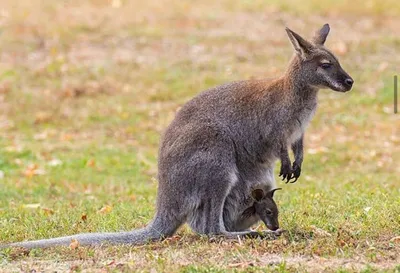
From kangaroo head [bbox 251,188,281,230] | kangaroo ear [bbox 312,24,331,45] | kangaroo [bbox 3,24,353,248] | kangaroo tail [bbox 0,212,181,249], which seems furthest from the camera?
kangaroo ear [bbox 312,24,331,45]

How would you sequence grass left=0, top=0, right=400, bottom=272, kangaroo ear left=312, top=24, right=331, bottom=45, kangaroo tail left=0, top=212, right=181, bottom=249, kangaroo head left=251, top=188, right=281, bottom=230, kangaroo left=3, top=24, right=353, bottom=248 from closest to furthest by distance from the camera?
1. grass left=0, top=0, right=400, bottom=272
2. kangaroo tail left=0, top=212, right=181, bottom=249
3. kangaroo left=3, top=24, right=353, bottom=248
4. kangaroo head left=251, top=188, right=281, bottom=230
5. kangaroo ear left=312, top=24, right=331, bottom=45

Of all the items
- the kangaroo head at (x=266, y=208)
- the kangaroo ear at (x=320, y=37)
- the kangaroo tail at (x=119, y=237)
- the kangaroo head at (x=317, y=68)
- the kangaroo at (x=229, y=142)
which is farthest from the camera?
the kangaroo ear at (x=320, y=37)

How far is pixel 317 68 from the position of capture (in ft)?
24.4

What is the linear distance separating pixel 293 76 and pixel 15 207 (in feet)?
11.6

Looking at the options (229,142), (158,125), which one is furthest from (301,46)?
(158,125)

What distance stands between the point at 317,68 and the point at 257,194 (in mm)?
1179

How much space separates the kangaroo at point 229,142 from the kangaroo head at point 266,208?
0.13 m

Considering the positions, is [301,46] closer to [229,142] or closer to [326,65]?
[326,65]

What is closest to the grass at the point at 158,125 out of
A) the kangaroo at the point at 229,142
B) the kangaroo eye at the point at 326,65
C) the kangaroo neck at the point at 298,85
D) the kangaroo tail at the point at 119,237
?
the kangaroo tail at the point at 119,237

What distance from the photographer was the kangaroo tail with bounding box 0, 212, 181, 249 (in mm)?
6730

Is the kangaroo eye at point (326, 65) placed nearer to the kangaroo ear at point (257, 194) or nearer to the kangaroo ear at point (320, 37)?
the kangaroo ear at point (320, 37)

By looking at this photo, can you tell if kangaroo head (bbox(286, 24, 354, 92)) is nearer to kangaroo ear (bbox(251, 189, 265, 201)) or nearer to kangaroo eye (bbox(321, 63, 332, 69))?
kangaroo eye (bbox(321, 63, 332, 69))

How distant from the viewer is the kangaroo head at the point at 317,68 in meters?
7.36

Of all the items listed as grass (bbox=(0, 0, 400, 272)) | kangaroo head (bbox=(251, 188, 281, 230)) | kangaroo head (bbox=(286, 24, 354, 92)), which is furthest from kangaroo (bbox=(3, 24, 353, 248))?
grass (bbox=(0, 0, 400, 272))
